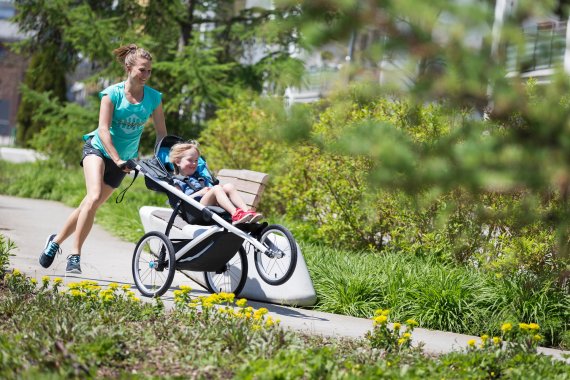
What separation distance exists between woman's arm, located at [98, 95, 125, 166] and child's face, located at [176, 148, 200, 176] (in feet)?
1.48

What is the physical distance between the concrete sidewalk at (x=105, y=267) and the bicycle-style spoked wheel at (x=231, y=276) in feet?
0.47

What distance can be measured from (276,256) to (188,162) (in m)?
1.18

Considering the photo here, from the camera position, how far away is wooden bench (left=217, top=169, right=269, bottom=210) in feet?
26.4

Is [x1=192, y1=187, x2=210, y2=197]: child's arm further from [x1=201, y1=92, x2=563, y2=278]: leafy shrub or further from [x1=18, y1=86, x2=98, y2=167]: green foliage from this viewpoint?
[x1=18, y1=86, x2=98, y2=167]: green foliage

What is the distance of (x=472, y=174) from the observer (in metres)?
3.18

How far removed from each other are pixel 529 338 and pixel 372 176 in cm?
227

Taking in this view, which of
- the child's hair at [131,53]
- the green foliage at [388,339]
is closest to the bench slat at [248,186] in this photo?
the child's hair at [131,53]

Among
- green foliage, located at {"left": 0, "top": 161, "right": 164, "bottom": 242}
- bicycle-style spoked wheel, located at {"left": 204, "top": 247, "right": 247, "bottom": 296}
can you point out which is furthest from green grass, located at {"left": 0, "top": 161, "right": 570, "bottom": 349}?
green foliage, located at {"left": 0, "top": 161, "right": 164, "bottom": 242}

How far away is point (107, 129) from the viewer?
722cm

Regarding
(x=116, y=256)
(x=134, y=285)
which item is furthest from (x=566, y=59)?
Answer: (x=116, y=256)

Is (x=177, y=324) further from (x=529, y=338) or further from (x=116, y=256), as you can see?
(x=116, y=256)

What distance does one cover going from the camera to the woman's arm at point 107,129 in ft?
23.6

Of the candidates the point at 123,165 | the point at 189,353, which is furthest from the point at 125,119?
the point at 189,353

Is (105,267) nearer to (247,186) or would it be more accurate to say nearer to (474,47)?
(247,186)
